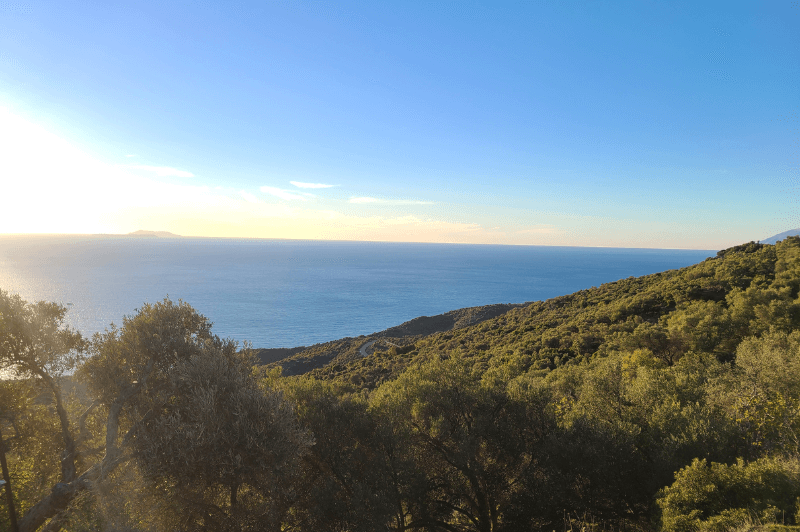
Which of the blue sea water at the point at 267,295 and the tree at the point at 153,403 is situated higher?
the tree at the point at 153,403

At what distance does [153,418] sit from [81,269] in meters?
237

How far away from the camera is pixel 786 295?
25578 millimetres

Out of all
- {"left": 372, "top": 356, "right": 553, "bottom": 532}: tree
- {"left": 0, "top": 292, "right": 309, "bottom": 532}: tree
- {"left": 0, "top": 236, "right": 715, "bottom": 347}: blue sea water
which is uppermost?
{"left": 0, "top": 292, "right": 309, "bottom": 532}: tree

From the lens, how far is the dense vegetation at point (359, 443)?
8961 millimetres

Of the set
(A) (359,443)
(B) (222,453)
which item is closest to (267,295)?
Answer: (A) (359,443)

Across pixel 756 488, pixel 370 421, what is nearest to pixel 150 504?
pixel 370 421

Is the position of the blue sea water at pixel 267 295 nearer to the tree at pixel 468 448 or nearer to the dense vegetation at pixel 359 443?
the dense vegetation at pixel 359 443

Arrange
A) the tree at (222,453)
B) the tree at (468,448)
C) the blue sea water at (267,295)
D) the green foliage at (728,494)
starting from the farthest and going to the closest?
1. the blue sea water at (267,295)
2. the tree at (468,448)
3. the tree at (222,453)
4. the green foliage at (728,494)

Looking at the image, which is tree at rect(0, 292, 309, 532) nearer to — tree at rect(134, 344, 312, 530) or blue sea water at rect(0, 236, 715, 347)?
tree at rect(134, 344, 312, 530)

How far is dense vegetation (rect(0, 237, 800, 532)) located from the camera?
896cm

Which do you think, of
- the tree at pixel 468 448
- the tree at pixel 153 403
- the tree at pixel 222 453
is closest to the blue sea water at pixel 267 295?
the tree at pixel 153 403

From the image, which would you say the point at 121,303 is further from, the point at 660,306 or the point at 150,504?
the point at 660,306

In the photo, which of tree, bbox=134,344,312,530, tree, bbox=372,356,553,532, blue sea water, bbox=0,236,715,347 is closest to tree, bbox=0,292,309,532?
tree, bbox=134,344,312,530

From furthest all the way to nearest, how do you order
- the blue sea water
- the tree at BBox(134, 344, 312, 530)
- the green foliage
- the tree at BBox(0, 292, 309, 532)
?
the blue sea water → the tree at BBox(0, 292, 309, 532) → the tree at BBox(134, 344, 312, 530) → the green foliage
